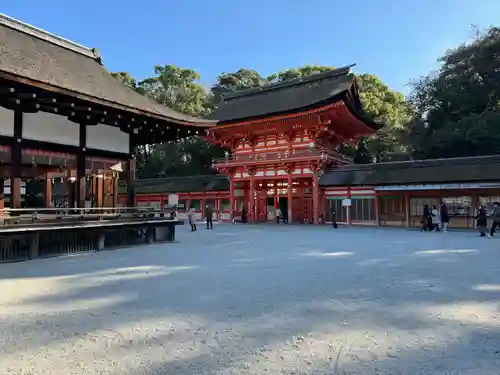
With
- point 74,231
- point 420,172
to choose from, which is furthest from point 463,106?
point 74,231

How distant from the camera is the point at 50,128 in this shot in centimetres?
997

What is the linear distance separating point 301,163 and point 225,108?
364 inches

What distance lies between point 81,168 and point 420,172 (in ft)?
55.4

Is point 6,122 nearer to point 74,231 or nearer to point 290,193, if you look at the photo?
point 74,231

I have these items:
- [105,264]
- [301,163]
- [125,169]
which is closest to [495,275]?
[105,264]

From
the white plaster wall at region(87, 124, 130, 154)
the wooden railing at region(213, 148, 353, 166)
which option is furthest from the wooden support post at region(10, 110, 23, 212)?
the wooden railing at region(213, 148, 353, 166)

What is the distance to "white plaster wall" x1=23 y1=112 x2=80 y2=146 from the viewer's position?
9500 millimetres

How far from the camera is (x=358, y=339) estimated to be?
353 centimetres

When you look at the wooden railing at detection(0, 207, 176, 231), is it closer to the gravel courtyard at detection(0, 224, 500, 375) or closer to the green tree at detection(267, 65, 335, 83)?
the gravel courtyard at detection(0, 224, 500, 375)

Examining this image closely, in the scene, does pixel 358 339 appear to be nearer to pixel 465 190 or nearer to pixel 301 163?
pixel 465 190

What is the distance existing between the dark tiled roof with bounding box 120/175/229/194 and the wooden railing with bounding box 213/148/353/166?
2346 mm

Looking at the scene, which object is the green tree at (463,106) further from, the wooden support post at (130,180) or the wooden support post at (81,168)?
the wooden support post at (81,168)

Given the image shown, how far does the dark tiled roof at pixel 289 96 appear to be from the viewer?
79.8ft

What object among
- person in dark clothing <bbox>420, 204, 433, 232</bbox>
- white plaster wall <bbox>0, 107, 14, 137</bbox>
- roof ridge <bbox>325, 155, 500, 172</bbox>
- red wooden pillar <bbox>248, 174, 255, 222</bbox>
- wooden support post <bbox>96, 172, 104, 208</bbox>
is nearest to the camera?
white plaster wall <bbox>0, 107, 14, 137</bbox>
